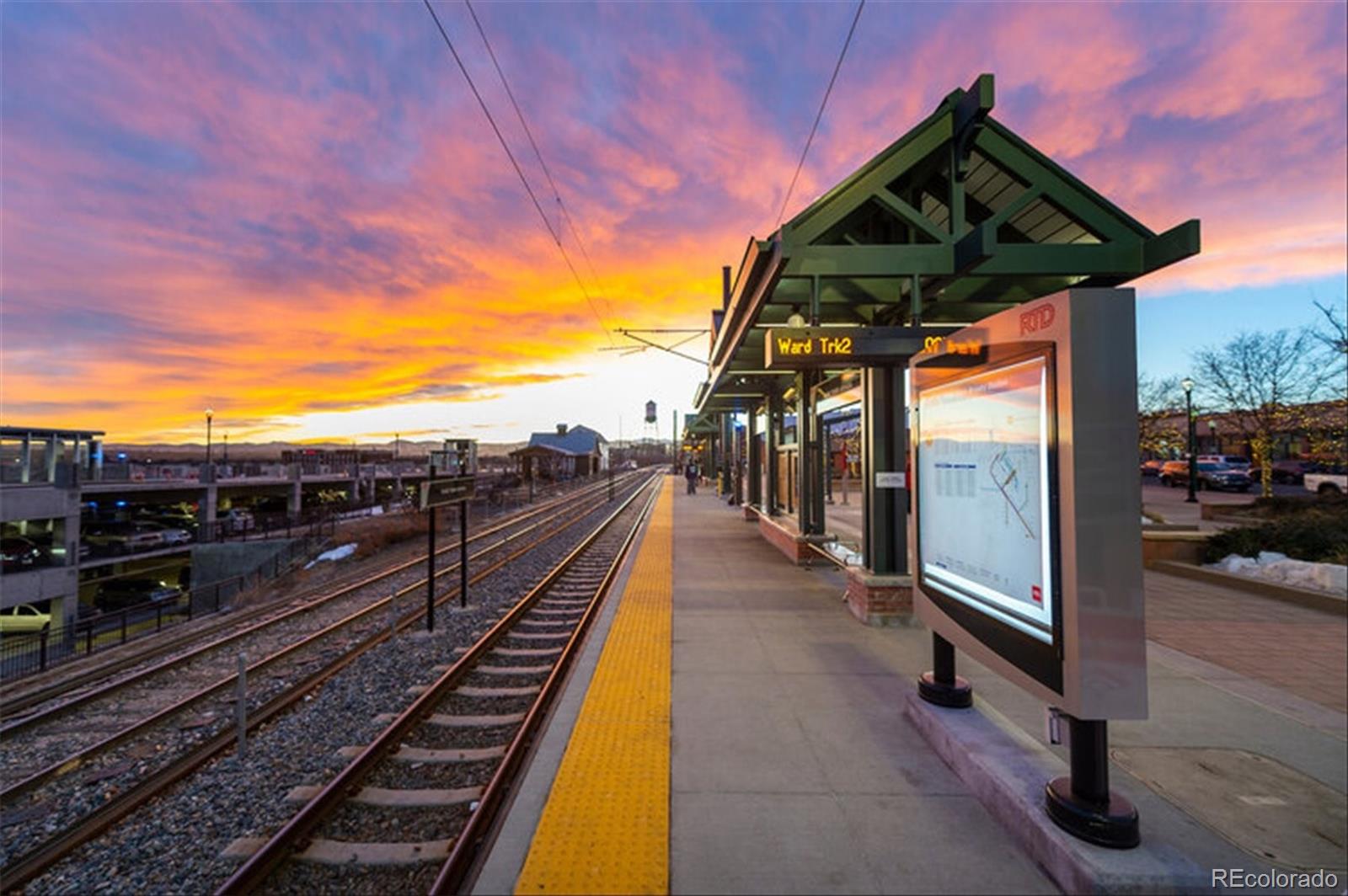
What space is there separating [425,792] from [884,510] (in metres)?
6.09

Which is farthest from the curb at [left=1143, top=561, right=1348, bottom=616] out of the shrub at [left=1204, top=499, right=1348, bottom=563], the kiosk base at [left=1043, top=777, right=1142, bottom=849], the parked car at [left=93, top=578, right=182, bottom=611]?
the parked car at [left=93, top=578, right=182, bottom=611]

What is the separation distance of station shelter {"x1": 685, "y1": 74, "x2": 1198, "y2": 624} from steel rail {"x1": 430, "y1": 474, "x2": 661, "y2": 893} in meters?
4.15

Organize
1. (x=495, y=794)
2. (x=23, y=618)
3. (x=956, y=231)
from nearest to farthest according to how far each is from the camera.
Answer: (x=495, y=794) < (x=956, y=231) < (x=23, y=618)

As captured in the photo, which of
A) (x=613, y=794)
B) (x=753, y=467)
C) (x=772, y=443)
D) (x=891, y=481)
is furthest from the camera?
(x=753, y=467)

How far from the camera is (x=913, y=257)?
272 inches

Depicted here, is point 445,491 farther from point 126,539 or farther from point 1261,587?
point 126,539

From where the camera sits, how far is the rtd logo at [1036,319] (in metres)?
2.88

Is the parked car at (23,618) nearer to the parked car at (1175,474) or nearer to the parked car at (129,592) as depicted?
the parked car at (129,592)


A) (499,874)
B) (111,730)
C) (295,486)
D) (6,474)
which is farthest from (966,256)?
(295,486)

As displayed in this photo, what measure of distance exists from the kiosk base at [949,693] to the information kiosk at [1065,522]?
3.55ft

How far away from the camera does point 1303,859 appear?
3.23m

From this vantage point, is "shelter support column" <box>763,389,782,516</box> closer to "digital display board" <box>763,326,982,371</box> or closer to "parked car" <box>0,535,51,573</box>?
"digital display board" <box>763,326,982,371</box>

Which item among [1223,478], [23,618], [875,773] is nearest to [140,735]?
[875,773]

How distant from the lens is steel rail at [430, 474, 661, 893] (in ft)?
10.8
